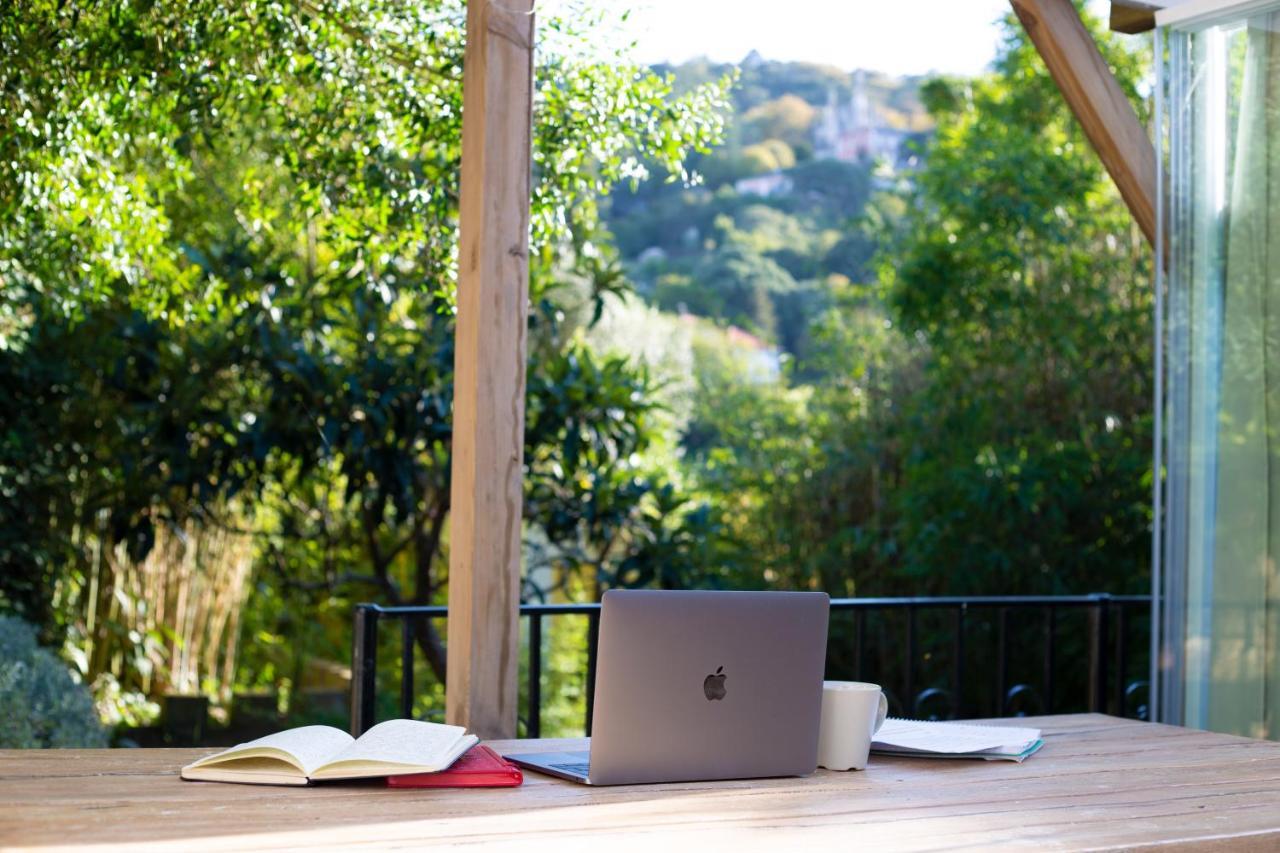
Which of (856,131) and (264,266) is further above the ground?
(856,131)

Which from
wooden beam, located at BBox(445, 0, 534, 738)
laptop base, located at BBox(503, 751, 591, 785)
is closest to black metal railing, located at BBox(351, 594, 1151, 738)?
wooden beam, located at BBox(445, 0, 534, 738)

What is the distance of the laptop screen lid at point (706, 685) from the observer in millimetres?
1573

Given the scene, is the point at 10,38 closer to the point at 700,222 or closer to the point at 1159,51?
the point at 1159,51

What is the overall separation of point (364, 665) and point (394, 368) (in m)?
2.11

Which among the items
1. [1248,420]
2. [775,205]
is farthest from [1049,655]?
[775,205]

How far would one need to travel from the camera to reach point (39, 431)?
17.4 feet

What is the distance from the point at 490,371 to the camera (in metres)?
2.42

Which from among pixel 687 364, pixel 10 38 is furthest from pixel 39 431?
pixel 687 364

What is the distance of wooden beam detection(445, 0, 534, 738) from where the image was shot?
2422mm

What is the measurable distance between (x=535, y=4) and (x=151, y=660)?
4.52 metres

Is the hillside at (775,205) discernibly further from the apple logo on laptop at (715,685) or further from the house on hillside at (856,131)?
the apple logo on laptop at (715,685)

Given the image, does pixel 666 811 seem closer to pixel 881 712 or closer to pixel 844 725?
pixel 844 725

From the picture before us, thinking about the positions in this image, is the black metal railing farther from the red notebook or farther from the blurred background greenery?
the red notebook

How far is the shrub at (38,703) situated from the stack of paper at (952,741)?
9.81 feet
